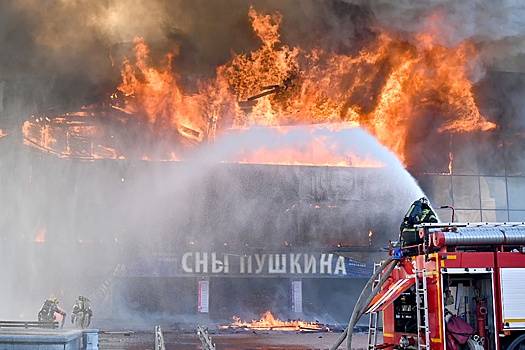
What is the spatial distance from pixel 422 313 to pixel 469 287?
2.58 feet

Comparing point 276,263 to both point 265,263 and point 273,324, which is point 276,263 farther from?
point 273,324

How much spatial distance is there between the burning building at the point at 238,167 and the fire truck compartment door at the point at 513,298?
1675 cm

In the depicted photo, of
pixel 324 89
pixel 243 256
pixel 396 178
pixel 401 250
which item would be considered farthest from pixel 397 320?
pixel 396 178

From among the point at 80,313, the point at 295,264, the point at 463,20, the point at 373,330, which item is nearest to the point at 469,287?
the point at 373,330

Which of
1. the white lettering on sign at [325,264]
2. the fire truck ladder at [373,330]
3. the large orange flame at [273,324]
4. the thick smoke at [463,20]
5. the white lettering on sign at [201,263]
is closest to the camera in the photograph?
the fire truck ladder at [373,330]

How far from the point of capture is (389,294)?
31.0ft

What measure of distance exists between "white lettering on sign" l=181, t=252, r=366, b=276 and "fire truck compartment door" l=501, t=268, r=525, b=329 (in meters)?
17.5

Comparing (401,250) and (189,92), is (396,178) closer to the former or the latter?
(189,92)

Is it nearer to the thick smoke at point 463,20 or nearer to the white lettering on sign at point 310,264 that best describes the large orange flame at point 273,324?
the white lettering on sign at point 310,264

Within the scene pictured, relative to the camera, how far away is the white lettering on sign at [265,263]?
25194mm

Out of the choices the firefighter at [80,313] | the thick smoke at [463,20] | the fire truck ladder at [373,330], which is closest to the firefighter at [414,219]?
the fire truck ladder at [373,330]

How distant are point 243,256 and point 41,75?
11.7 metres

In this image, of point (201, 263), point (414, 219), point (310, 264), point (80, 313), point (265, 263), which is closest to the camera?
point (414, 219)

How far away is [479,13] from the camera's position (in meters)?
19.8
